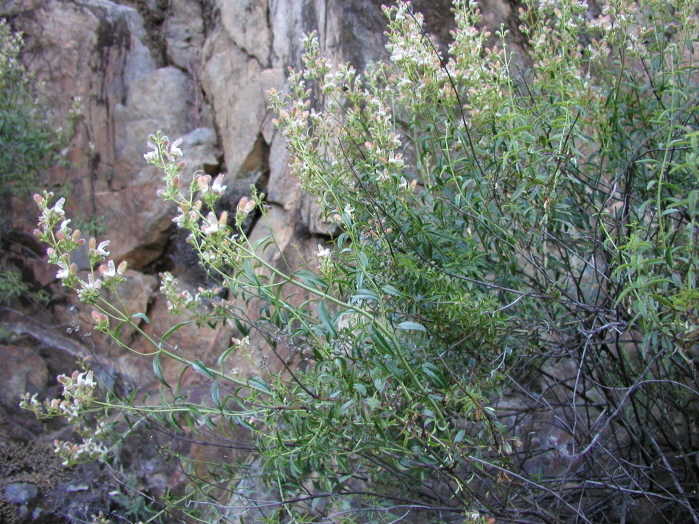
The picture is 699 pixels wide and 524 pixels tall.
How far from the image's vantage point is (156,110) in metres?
5.30

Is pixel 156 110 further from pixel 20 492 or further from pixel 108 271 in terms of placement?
pixel 108 271

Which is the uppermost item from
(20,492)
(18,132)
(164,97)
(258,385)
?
(164,97)

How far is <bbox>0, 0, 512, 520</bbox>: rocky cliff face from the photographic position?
4.04 m

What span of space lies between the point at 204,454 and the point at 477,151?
8.43 ft

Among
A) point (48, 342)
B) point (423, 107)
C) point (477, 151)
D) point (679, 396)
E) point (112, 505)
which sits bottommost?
point (112, 505)

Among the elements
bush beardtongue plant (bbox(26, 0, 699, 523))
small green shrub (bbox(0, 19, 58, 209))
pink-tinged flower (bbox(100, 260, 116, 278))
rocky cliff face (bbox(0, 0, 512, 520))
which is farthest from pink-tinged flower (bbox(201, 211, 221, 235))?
small green shrub (bbox(0, 19, 58, 209))

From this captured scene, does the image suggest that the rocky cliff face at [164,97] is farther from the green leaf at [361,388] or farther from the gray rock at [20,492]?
the green leaf at [361,388]

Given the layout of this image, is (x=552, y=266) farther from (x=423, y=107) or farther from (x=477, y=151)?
(x=423, y=107)

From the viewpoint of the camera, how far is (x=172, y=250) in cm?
486

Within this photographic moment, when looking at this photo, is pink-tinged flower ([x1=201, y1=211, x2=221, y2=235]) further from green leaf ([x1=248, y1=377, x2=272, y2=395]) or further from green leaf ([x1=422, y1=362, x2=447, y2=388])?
green leaf ([x1=422, y1=362, x2=447, y2=388])

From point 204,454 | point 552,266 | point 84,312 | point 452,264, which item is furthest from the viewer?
point 84,312

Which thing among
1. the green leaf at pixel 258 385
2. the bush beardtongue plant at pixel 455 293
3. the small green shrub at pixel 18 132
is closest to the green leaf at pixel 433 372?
the bush beardtongue plant at pixel 455 293

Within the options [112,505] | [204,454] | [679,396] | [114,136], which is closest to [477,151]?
[679,396]

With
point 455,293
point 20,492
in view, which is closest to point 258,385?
point 455,293
